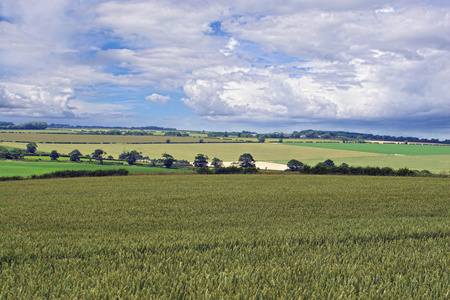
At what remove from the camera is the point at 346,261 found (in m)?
6.77

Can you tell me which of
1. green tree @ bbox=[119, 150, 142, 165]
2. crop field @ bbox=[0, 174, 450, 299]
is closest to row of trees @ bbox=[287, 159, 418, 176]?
crop field @ bbox=[0, 174, 450, 299]

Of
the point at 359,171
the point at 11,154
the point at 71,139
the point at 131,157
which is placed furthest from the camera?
the point at 71,139

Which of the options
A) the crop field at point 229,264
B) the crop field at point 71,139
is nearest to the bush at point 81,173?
the crop field at point 229,264

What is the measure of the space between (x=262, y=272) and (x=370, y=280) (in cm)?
204

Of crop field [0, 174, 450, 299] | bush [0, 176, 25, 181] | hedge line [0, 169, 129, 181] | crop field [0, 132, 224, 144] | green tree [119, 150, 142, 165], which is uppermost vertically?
crop field [0, 132, 224, 144]

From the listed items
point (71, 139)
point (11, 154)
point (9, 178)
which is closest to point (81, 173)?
point (9, 178)

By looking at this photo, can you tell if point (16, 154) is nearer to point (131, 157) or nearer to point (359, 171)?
point (131, 157)

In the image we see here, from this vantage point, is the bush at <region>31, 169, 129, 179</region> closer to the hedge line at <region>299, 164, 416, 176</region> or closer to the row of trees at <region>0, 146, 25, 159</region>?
the hedge line at <region>299, 164, 416, 176</region>

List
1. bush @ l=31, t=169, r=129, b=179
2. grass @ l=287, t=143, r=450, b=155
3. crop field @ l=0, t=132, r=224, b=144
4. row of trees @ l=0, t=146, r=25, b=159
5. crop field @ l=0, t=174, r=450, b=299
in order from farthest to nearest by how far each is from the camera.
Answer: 1. crop field @ l=0, t=132, r=224, b=144
2. grass @ l=287, t=143, r=450, b=155
3. row of trees @ l=0, t=146, r=25, b=159
4. bush @ l=31, t=169, r=129, b=179
5. crop field @ l=0, t=174, r=450, b=299

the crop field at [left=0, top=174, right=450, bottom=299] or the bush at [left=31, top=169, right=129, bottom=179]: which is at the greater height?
the crop field at [left=0, top=174, right=450, bottom=299]

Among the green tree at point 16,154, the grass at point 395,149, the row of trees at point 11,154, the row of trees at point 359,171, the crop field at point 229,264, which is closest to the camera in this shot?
the crop field at point 229,264

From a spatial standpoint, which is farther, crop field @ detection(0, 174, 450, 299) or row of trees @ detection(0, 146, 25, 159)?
row of trees @ detection(0, 146, 25, 159)

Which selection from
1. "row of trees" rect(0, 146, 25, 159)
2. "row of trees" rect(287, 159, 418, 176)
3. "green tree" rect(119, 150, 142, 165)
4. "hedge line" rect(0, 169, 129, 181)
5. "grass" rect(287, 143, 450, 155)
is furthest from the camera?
"grass" rect(287, 143, 450, 155)

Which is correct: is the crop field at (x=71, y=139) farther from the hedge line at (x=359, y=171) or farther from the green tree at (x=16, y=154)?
the hedge line at (x=359, y=171)
